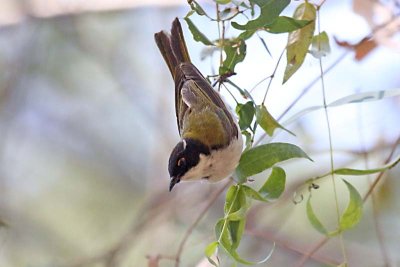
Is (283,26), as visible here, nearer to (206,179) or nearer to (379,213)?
(206,179)

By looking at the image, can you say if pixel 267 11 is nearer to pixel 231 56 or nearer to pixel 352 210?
pixel 231 56

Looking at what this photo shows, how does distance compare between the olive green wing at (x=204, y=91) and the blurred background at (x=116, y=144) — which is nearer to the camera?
the olive green wing at (x=204, y=91)

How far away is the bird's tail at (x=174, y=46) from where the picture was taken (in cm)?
84

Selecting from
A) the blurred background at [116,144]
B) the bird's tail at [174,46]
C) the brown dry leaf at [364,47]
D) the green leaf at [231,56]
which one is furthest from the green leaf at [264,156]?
the blurred background at [116,144]

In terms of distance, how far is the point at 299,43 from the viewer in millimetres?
660

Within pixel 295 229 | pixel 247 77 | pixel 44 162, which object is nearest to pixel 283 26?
pixel 247 77

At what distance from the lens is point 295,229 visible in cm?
136

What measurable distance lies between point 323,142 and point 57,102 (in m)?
0.79

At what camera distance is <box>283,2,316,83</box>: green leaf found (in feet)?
2.15

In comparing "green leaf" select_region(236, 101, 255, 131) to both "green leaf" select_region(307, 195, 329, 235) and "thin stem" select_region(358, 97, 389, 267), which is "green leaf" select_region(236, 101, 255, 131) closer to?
"green leaf" select_region(307, 195, 329, 235)

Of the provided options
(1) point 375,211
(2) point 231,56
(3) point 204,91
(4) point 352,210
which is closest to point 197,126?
(3) point 204,91

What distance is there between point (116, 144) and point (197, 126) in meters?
0.93

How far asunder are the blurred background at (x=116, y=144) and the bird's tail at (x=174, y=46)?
1.56 ft

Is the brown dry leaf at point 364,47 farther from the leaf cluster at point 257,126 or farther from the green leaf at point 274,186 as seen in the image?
the green leaf at point 274,186
